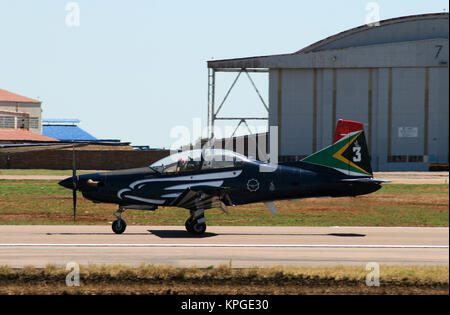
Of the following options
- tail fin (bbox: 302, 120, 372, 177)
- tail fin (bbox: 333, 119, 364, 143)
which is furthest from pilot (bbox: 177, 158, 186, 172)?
tail fin (bbox: 333, 119, 364, 143)

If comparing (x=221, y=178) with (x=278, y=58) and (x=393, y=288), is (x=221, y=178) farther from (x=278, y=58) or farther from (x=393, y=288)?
(x=278, y=58)

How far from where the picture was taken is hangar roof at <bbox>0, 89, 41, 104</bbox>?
110750 mm

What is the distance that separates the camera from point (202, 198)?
17953 millimetres

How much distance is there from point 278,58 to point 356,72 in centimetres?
789

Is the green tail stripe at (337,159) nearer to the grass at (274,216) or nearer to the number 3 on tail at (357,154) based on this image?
the number 3 on tail at (357,154)

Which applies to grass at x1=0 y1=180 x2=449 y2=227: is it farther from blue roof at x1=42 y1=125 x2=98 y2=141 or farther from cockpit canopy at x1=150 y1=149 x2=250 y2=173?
blue roof at x1=42 y1=125 x2=98 y2=141

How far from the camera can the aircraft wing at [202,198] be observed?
1778 centimetres

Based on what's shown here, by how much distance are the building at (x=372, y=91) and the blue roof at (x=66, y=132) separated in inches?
2392

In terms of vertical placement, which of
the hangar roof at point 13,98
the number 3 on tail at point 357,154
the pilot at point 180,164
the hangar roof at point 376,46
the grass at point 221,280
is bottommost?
the grass at point 221,280

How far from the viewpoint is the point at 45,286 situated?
11273 mm

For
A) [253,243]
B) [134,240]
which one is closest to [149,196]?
[134,240]

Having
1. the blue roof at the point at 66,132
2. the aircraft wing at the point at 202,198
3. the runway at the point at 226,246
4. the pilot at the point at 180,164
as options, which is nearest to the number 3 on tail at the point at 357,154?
the runway at the point at 226,246

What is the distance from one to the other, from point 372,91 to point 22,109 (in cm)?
6769

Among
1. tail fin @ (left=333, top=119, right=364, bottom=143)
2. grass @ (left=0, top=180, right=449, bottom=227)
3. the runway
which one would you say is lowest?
grass @ (left=0, top=180, right=449, bottom=227)
